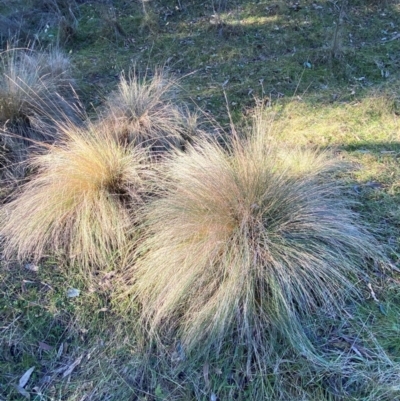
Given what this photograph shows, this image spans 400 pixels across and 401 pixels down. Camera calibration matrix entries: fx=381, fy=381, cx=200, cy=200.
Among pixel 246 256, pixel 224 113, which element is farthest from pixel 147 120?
pixel 246 256

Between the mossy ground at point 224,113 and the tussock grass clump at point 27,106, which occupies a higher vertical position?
the tussock grass clump at point 27,106

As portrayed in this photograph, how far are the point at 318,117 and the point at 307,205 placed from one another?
1.99 metres

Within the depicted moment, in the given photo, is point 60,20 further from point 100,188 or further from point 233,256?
point 233,256

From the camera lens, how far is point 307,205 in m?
2.55

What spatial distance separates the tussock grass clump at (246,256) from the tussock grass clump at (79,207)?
0.30 m

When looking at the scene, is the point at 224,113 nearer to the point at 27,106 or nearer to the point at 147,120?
the point at 147,120

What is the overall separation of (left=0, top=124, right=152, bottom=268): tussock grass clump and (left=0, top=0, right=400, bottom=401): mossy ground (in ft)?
0.66

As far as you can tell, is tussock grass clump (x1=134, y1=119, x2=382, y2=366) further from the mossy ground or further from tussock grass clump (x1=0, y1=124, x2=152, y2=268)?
tussock grass clump (x1=0, y1=124, x2=152, y2=268)

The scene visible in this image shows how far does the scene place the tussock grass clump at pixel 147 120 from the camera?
3547 millimetres

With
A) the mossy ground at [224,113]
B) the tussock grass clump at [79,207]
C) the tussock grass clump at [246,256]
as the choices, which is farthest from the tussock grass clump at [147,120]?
Answer: the tussock grass clump at [246,256]

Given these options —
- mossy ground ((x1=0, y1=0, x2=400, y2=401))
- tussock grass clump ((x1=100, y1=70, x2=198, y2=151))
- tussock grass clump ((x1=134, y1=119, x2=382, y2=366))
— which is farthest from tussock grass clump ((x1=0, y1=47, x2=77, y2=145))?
tussock grass clump ((x1=134, y1=119, x2=382, y2=366))

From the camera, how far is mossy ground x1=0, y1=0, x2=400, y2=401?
2107 mm

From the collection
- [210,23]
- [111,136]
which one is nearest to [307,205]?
[111,136]

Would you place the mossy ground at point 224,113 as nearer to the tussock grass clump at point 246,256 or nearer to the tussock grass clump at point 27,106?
the tussock grass clump at point 246,256
